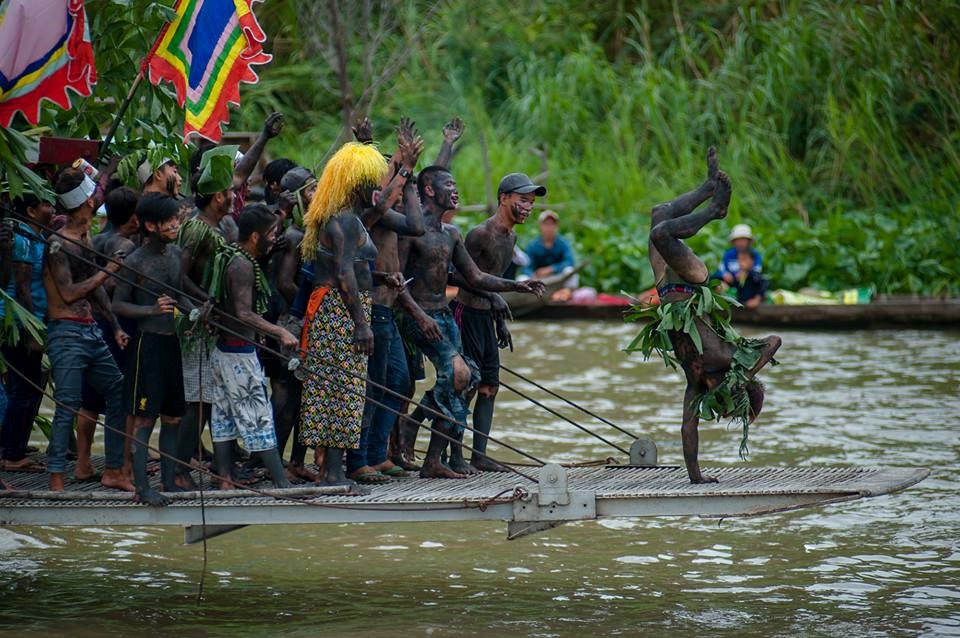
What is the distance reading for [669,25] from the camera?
24.8 m

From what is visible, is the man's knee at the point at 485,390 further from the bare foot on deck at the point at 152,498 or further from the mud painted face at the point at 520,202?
the bare foot on deck at the point at 152,498

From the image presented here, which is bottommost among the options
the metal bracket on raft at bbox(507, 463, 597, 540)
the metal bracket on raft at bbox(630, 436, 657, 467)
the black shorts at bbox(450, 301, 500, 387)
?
the metal bracket on raft at bbox(507, 463, 597, 540)

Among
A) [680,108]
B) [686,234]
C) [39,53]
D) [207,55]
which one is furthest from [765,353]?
[680,108]

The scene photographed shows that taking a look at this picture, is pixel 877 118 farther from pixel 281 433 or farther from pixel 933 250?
pixel 281 433

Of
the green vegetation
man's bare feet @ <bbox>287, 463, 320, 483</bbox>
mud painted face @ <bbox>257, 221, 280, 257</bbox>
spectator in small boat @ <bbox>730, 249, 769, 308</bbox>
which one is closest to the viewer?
mud painted face @ <bbox>257, 221, 280, 257</bbox>

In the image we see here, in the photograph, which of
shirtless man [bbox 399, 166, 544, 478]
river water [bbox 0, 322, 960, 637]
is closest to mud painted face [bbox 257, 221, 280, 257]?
shirtless man [bbox 399, 166, 544, 478]

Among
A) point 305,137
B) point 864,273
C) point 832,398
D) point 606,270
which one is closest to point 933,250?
point 864,273

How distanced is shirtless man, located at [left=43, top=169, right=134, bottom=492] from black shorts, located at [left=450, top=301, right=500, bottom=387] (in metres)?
1.90

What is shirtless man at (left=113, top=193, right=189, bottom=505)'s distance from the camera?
732 cm

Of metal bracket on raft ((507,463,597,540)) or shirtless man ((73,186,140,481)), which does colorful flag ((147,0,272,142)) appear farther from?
metal bracket on raft ((507,463,597,540))

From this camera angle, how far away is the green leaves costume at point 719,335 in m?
7.37

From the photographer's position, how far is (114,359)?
26.2 feet

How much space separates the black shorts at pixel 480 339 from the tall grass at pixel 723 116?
33.9 ft

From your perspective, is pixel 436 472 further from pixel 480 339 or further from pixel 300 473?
pixel 480 339
